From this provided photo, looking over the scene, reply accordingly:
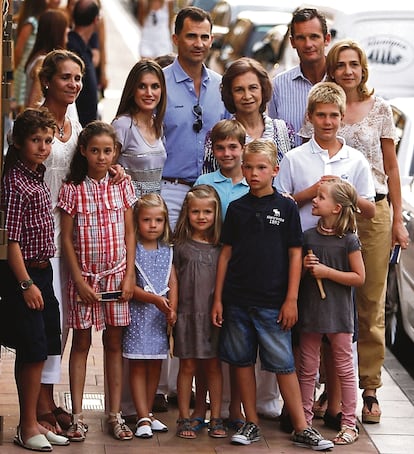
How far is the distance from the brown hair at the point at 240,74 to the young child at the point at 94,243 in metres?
0.80

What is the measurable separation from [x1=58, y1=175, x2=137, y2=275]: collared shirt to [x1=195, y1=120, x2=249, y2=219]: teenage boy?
590 mm

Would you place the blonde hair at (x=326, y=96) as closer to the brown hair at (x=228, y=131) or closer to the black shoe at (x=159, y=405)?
the brown hair at (x=228, y=131)

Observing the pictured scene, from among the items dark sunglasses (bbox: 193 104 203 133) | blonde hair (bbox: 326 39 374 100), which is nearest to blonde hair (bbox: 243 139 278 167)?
dark sunglasses (bbox: 193 104 203 133)

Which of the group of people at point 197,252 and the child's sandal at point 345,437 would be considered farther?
the child's sandal at point 345,437

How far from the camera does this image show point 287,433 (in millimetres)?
8195

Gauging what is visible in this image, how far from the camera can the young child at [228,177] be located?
26.4 feet

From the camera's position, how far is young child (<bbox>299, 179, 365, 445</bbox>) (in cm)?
786

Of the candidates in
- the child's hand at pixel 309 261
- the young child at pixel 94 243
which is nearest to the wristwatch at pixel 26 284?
the young child at pixel 94 243

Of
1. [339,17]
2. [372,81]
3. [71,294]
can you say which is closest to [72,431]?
[71,294]

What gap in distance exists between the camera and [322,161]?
8.12m

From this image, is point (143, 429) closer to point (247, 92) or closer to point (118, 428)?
point (118, 428)

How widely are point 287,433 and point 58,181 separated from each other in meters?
1.90

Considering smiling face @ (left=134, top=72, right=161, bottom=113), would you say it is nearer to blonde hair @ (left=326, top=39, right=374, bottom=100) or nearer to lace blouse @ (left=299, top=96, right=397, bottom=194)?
lace blouse @ (left=299, top=96, right=397, bottom=194)

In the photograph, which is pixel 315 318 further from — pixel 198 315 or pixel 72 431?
pixel 72 431
